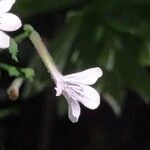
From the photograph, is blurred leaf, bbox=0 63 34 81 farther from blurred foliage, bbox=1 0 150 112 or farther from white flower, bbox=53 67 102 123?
blurred foliage, bbox=1 0 150 112

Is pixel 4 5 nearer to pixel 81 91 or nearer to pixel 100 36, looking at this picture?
pixel 81 91

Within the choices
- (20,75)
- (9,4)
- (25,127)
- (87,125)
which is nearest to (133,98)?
(87,125)

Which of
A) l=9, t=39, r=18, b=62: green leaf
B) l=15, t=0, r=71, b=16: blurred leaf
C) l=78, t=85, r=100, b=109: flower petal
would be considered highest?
l=9, t=39, r=18, b=62: green leaf

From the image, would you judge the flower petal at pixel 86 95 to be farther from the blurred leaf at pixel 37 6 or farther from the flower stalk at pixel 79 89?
the blurred leaf at pixel 37 6

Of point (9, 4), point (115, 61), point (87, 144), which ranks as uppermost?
point (9, 4)

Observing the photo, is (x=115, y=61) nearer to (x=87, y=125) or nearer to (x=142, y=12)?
(x=142, y=12)

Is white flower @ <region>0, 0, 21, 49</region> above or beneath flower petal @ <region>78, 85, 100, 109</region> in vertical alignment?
above

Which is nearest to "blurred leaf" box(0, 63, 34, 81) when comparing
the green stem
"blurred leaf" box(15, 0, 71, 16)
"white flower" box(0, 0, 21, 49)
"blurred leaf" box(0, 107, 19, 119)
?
the green stem
